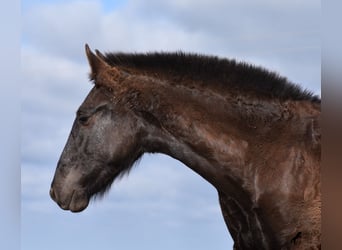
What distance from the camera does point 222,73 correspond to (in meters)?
2.04

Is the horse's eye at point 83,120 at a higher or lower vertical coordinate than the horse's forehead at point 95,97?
lower

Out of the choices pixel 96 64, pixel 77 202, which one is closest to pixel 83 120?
pixel 96 64

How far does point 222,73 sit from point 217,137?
27 centimetres

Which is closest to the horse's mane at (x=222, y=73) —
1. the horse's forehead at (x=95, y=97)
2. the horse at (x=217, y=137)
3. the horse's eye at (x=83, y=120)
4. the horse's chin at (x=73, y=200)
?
the horse at (x=217, y=137)

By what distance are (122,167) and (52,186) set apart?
29 centimetres

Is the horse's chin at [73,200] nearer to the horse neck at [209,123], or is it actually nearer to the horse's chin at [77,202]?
the horse's chin at [77,202]

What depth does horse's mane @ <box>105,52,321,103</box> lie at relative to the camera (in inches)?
79.3

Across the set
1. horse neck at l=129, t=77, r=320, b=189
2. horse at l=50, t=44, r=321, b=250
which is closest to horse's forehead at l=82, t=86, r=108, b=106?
horse at l=50, t=44, r=321, b=250

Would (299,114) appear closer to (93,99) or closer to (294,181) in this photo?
(294,181)

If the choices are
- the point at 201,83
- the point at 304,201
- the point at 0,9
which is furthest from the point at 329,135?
the point at 0,9

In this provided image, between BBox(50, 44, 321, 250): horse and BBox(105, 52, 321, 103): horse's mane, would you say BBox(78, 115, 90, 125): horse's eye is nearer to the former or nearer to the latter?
BBox(50, 44, 321, 250): horse

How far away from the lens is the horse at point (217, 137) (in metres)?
1.87

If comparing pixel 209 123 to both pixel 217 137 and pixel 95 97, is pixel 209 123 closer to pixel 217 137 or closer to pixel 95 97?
pixel 217 137

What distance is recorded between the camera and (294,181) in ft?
6.13
